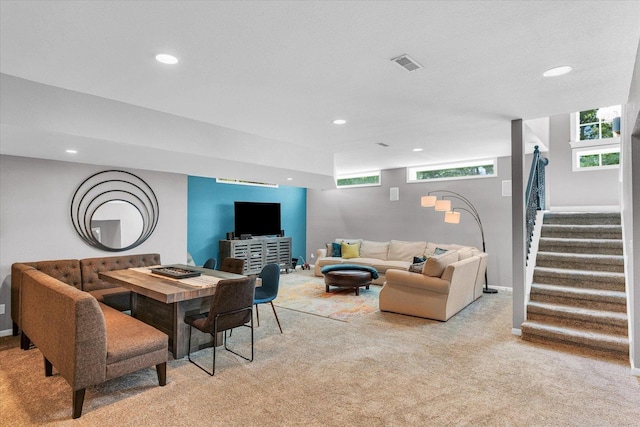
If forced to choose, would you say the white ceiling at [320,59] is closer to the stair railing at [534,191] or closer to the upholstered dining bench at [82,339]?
the stair railing at [534,191]

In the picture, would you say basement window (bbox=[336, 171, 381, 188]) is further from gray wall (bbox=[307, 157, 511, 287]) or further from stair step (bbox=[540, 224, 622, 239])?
stair step (bbox=[540, 224, 622, 239])

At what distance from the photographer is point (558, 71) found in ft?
8.93

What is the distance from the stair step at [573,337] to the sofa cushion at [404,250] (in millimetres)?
3289

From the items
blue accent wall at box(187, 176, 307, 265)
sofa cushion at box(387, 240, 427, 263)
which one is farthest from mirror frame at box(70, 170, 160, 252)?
sofa cushion at box(387, 240, 427, 263)

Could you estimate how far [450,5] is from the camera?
1.84 metres

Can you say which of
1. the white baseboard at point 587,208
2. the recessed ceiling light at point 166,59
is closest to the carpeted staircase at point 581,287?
the white baseboard at point 587,208

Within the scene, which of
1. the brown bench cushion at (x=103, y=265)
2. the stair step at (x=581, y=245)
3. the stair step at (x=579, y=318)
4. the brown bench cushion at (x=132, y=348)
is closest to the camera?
the brown bench cushion at (x=132, y=348)

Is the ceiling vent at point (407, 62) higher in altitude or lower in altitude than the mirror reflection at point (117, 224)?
higher

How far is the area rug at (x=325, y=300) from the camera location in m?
4.96

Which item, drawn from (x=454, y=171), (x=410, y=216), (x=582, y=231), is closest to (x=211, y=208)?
(x=410, y=216)

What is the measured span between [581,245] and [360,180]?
5.02 metres

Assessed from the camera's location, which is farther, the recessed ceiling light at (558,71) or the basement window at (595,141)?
the basement window at (595,141)

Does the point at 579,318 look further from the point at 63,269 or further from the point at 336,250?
the point at 63,269

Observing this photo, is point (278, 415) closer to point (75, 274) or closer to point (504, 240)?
point (75, 274)
